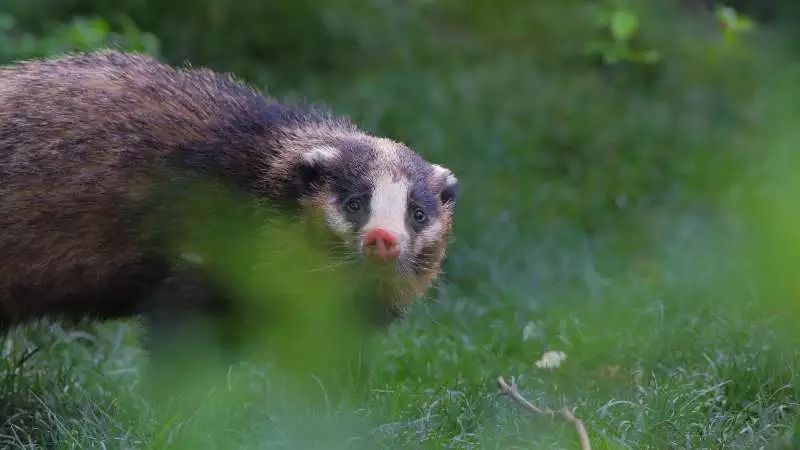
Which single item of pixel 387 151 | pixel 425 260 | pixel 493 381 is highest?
pixel 387 151

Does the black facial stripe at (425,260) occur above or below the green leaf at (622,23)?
below

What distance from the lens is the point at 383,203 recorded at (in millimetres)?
5598

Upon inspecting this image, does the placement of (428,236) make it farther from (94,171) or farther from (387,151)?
(94,171)

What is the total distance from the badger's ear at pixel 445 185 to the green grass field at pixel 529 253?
31.8 inches

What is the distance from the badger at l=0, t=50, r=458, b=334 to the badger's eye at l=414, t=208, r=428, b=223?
12mm

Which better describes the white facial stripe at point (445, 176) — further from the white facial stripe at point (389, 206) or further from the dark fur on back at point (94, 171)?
the dark fur on back at point (94, 171)

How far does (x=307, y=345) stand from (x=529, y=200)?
5887 mm

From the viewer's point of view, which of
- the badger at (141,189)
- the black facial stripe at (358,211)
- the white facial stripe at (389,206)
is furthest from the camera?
the badger at (141,189)

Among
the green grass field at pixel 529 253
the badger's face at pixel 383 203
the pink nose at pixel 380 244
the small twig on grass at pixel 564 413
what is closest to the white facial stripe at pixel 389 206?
the badger's face at pixel 383 203

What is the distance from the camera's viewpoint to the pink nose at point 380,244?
5258 millimetres

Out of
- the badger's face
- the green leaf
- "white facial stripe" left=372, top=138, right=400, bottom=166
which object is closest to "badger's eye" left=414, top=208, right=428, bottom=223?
the badger's face

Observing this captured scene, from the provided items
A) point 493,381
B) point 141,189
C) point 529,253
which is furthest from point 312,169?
point 529,253

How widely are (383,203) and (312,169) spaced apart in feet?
1.31

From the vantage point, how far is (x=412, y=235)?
5.73 metres
